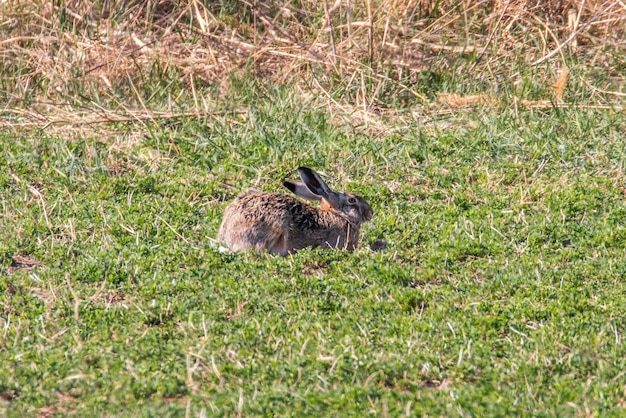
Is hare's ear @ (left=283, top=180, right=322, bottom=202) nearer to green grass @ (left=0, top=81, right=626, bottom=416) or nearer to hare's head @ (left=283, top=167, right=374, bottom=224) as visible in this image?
hare's head @ (left=283, top=167, right=374, bottom=224)

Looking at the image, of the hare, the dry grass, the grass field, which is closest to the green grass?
the grass field

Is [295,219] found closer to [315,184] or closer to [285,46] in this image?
[315,184]

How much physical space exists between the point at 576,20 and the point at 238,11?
3242 millimetres

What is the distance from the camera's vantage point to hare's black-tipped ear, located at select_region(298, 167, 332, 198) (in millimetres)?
6969

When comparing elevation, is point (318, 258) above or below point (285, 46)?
above

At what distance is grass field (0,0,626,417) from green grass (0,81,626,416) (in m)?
0.02

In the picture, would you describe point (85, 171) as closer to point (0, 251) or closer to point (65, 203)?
point (65, 203)

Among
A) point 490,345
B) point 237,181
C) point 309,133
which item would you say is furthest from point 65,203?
point 490,345

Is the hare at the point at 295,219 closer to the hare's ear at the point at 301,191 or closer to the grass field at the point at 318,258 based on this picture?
the hare's ear at the point at 301,191

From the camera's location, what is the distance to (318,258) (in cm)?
623

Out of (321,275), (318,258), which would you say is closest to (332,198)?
(318,258)

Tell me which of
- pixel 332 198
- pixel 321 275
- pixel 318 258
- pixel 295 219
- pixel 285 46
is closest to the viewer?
pixel 321 275

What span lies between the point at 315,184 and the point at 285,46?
131 inches

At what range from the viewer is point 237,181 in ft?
25.5
